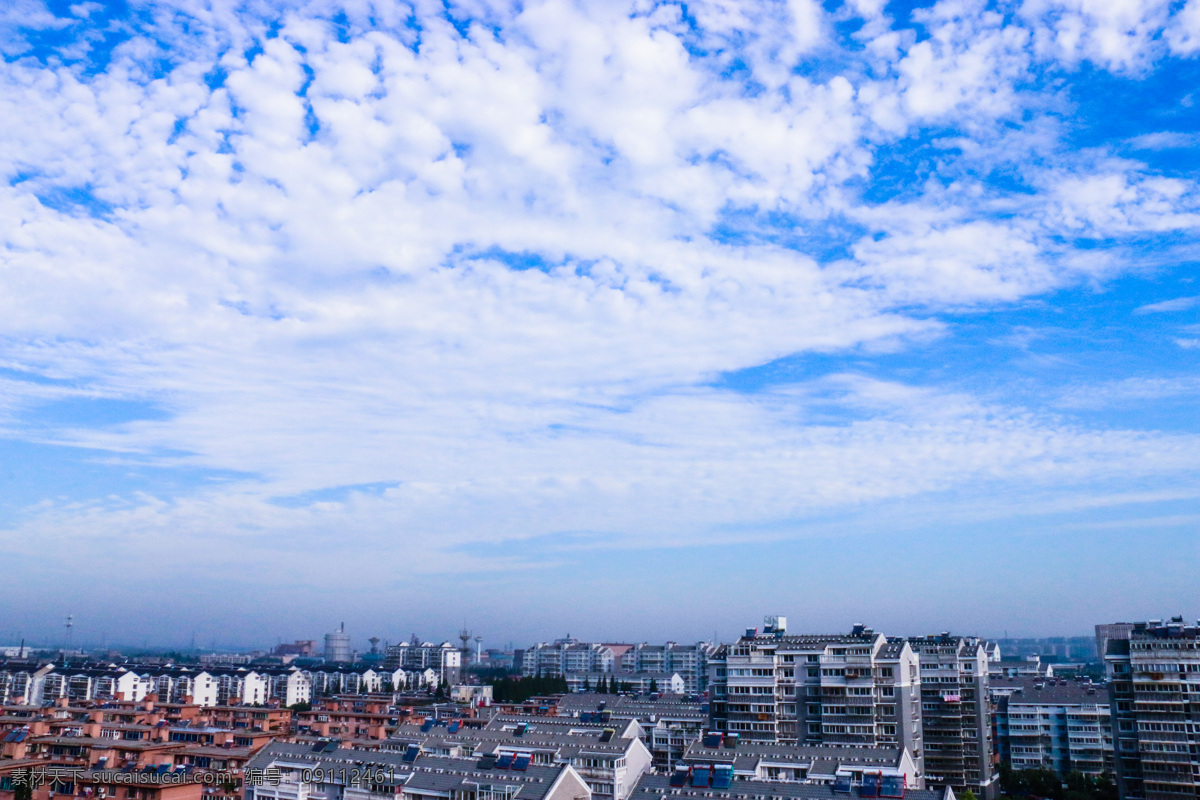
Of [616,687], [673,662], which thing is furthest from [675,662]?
[616,687]

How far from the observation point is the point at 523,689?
333 feet

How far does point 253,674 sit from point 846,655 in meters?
81.7

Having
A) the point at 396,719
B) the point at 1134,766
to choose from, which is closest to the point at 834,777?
the point at 1134,766

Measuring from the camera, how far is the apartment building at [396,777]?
117 ft

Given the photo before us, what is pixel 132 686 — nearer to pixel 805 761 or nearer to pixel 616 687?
pixel 616 687

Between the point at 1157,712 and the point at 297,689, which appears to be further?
the point at 297,689

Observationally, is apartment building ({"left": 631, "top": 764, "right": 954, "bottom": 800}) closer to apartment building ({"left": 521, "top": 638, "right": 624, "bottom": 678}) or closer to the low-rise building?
the low-rise building

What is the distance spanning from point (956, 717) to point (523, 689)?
59.0 meters

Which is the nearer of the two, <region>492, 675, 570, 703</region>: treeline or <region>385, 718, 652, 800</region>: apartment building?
<region>385, 718, 652, 800</region>: apartment building

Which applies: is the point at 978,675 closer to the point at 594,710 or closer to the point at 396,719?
the point at 594,710

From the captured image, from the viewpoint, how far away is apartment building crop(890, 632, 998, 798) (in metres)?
52.4

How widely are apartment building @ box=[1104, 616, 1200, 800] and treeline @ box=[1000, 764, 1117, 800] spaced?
20.8 feet

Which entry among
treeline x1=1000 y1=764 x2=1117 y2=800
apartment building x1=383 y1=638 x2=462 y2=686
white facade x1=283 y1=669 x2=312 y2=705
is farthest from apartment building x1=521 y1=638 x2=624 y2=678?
treeline x1=1000 y1=764 x2=1117 y2=800

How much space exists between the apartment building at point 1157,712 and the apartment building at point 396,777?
96.2ft
